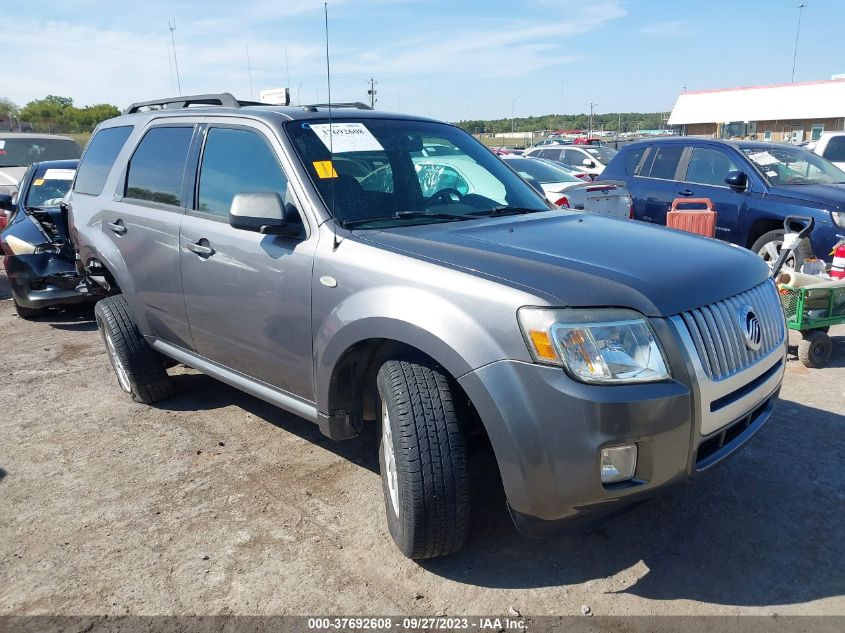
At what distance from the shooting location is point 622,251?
114 inches

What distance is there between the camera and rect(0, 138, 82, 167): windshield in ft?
37.9

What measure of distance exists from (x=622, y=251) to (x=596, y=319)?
2.16ft

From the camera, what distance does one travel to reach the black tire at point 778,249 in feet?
22.4

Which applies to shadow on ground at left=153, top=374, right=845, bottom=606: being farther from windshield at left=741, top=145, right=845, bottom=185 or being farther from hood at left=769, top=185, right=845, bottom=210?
windshield at left=741, top=145, right=845, bottom=185

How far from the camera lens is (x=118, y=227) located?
4566 mm

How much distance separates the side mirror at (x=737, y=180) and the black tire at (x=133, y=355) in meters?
6.39

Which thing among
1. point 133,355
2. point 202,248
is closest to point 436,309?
point 202,248

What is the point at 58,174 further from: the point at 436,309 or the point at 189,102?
the point at 436,309

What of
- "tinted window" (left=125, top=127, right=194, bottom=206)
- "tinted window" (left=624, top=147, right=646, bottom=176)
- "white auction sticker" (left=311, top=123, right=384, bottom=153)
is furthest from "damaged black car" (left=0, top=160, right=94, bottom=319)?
"tinted window" (left=624, top=147, right=646, bottom=176)

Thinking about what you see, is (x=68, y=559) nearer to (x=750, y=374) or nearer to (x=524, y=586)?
(x=524, y=586)

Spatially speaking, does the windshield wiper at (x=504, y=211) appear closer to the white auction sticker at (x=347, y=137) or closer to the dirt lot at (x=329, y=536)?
the white auction sticker at (x=347, y=137)

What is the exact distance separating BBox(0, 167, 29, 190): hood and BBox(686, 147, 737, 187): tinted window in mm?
9889

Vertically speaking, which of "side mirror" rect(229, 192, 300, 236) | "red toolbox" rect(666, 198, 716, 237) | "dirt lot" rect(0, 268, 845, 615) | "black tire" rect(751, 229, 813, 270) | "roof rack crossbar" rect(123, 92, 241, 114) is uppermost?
"roof rack crossbar" rect(123, 92, 241, 114)

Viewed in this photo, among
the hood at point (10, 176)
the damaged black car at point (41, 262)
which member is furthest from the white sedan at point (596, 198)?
the hood at point (10, 176)
